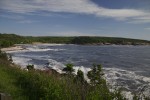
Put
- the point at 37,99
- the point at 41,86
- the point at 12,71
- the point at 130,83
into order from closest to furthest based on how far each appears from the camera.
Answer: the point at 37,99 < the point at 41,86 < the point at 12,71 < the point at 130,83

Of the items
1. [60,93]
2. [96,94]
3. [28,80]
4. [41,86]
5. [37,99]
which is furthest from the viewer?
[28,80]

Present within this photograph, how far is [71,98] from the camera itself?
10281mm

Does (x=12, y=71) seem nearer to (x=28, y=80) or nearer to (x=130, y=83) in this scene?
(x=28, y=80)

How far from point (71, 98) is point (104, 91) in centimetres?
132

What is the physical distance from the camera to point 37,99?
11586 mm

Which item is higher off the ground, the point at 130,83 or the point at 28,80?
the point at 28,80

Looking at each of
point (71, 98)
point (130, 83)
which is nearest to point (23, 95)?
point (71, 98)

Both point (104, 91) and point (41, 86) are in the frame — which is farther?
point (41, 86)

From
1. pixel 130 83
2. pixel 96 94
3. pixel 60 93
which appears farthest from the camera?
pixel 130 83

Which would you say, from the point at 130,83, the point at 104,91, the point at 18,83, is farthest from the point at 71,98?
the point at 130,83

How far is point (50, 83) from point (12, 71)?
7.14 metres

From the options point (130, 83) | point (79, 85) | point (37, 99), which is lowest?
point (130, 83)

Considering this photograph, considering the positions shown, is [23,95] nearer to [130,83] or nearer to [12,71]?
[12,71]

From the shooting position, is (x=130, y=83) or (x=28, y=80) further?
(x=130, y=83)
